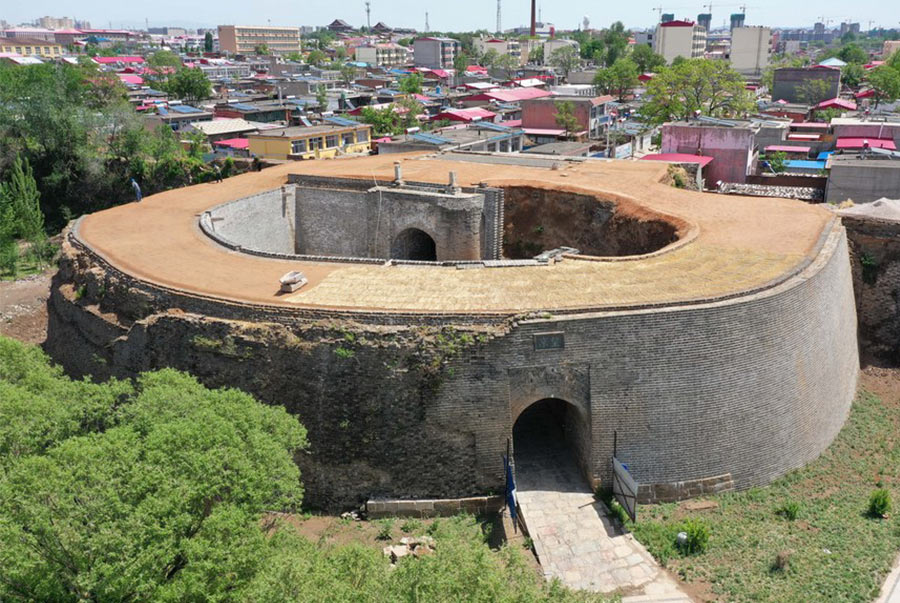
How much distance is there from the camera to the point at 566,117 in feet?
179

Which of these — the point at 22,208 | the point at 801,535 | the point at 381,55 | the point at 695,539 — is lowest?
the point at 801,535

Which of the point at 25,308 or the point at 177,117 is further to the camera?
the point at 177,117

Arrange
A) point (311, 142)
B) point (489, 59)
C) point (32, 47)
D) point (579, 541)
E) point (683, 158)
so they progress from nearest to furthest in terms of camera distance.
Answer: point (579, 541), point (683, 158), point (311, 142), point (489, 59), point (32, 47)

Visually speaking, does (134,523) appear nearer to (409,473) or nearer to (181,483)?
(181,483)

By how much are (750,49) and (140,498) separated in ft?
423

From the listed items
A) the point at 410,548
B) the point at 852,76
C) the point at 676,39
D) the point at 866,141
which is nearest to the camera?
the point at 410,548

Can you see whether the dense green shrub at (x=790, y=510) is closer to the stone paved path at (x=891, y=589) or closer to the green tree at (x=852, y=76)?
the stone paved path at (x=891, y=589)

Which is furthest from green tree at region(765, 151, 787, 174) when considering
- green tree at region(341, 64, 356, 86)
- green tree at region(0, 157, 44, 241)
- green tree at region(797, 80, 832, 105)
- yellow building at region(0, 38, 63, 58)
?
yellow building at region(0, 38, 63, 58)

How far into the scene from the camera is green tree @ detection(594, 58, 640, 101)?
263 feet

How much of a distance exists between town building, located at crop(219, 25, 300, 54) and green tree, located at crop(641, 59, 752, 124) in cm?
12598

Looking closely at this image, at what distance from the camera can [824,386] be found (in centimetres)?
1869

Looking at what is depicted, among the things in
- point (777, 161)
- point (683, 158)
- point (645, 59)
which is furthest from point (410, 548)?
point (645, 59)

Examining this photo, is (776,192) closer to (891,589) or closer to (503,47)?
(891,589)

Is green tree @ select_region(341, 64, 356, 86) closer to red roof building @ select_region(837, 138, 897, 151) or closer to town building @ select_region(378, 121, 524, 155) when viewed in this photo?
town building @ select_region(378, 121, 524, 155)
